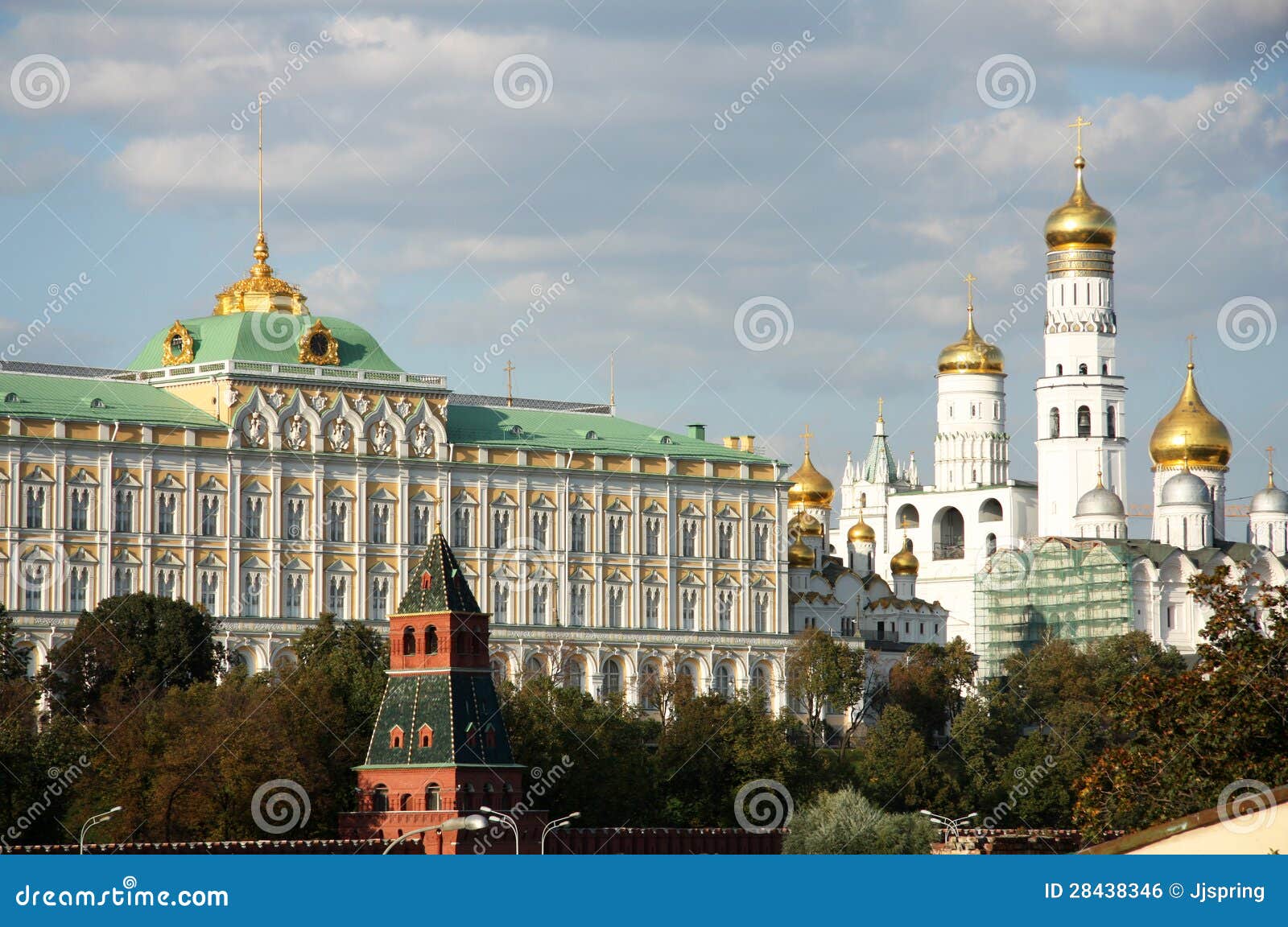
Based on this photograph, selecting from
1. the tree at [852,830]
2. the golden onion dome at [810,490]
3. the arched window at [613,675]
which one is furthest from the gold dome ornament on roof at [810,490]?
the tree at [852,830]

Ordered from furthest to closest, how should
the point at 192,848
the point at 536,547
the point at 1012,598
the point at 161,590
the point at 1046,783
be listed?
the point at 1012,598 < the point at 536,547 < the point at 161,590 < the point at 1046,783 < the point at 192,848

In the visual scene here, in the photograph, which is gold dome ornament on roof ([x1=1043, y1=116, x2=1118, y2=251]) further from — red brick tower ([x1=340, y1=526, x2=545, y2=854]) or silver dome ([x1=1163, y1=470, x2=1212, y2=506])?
red brick tower ([x1=340, y1=526, x2=545, y2=854])

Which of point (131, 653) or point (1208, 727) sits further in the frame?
point (131, 653)

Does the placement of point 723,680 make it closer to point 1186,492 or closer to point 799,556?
point 799,556

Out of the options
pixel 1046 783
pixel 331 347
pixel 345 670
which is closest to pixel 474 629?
pixel 345 670

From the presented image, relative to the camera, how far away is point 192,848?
8481 cm

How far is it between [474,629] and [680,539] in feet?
163

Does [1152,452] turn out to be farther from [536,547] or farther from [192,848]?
[192,848]

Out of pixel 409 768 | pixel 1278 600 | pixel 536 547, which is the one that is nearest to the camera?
pixel 1278 600

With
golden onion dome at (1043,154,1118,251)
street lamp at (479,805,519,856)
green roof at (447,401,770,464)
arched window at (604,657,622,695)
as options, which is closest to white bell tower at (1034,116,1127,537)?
golden onion dome at (1043,154,1118,251)

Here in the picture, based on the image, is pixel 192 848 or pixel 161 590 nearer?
pixel 192 848

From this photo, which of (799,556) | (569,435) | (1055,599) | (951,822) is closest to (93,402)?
(569,435)

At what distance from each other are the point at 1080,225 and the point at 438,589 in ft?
279

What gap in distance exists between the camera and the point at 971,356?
188m
